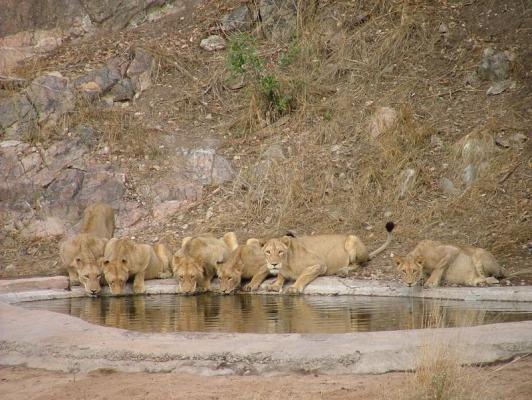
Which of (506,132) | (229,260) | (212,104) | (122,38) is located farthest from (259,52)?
(229,260)

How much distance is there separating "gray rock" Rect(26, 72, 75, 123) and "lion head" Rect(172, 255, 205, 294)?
685 centimetres

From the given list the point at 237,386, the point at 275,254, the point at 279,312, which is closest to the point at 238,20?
the point at 275,254

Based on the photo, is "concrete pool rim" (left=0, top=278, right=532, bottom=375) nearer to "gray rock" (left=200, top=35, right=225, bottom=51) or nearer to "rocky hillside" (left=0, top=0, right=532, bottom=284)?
"rocky hillside" (left=0, top=0, right=532, bottom=284)

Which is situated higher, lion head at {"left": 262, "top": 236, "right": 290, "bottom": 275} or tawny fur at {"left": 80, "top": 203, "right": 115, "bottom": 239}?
tawny fur at {"left": 80, "top": 203, "right": 115, "bottom": 239}

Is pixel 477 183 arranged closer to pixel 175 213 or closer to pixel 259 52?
pixel 175 213

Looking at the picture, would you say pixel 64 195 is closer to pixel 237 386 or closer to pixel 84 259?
pixel 84 259

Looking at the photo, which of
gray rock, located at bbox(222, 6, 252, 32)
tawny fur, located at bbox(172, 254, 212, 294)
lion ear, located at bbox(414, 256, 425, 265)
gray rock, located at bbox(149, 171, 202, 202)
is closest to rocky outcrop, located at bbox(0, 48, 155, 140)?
gray rock, located at bbox(222, 6, 252, 32)

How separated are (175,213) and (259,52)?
5061 millimetres

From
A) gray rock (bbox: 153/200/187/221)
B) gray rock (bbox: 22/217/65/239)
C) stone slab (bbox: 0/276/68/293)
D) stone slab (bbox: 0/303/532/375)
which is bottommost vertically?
stone slab (bbox: 0/303/532/375)

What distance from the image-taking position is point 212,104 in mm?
19781

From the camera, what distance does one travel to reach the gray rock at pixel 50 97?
18.8m

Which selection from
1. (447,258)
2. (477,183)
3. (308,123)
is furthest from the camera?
(308,123)

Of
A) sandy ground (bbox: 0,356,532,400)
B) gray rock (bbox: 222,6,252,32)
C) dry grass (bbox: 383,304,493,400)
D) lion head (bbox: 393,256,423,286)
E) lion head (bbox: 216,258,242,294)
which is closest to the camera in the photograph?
dry grass (bbox: 383,304,493,400)

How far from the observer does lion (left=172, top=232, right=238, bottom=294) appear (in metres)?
12.9
